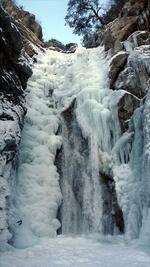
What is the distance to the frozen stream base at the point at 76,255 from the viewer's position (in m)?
5.38

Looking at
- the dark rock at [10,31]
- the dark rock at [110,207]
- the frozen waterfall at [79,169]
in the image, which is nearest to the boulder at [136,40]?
the frozen waterfall at [79,169]

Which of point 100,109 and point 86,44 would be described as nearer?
point 100,109

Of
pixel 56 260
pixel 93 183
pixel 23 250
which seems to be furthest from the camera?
pixel 93 183

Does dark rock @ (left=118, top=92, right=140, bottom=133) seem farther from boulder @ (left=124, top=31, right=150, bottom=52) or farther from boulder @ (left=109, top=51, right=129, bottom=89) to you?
boulder @ (left=124, top=31, right=150, bottom=52)

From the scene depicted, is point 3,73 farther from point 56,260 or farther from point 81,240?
point 56,260

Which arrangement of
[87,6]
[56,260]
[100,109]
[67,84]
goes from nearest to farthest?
[56,260] → [100,109] → [67,84] → [87,6]

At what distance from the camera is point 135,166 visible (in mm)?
8016

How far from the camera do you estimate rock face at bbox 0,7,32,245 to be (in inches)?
273

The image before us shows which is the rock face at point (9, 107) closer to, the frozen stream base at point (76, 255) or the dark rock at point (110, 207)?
the frozen stream base at point (76, 255)

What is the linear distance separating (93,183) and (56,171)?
0.98 meters

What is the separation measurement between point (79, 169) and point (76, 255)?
318 centimetres

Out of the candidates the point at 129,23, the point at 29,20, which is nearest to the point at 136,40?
the point at 129,23

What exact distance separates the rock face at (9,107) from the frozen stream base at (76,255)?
2.19ft


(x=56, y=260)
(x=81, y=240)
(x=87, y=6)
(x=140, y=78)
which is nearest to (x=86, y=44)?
(x=87, y=6)
